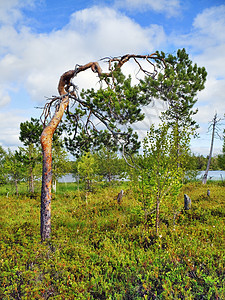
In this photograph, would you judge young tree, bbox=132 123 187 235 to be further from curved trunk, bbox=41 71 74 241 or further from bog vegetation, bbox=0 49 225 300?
curved trunk, bbox=41 71 74 241

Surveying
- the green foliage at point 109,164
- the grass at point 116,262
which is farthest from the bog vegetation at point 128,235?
the green foliage at point 109,164

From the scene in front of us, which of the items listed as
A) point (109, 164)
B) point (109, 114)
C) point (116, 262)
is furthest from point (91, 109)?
point (109, 164)

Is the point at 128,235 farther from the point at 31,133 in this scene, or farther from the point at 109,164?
the point at 109,164

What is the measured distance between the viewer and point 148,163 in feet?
23.9

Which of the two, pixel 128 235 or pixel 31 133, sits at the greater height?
pixel 31 133

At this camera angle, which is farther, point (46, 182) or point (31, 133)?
point (31, 133)

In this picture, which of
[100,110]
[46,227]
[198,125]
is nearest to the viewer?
[46,227]

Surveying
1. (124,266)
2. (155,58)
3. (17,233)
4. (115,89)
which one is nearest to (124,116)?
(115,89)

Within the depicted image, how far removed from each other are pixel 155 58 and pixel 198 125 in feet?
42.1

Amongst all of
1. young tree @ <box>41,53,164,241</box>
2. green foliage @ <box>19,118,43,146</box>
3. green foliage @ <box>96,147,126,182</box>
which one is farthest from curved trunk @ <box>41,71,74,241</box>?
green foliage @ <box>96,147,126,182</box>

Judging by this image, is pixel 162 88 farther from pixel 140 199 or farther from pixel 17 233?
pixel 17 233

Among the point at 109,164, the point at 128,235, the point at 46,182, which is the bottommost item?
the point at 128,235

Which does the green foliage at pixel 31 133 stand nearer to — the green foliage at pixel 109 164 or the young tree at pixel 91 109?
the young tree at pixel 91 109

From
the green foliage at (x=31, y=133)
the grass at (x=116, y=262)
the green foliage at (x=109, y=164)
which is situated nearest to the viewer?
the grass at (x=116, y=262)
